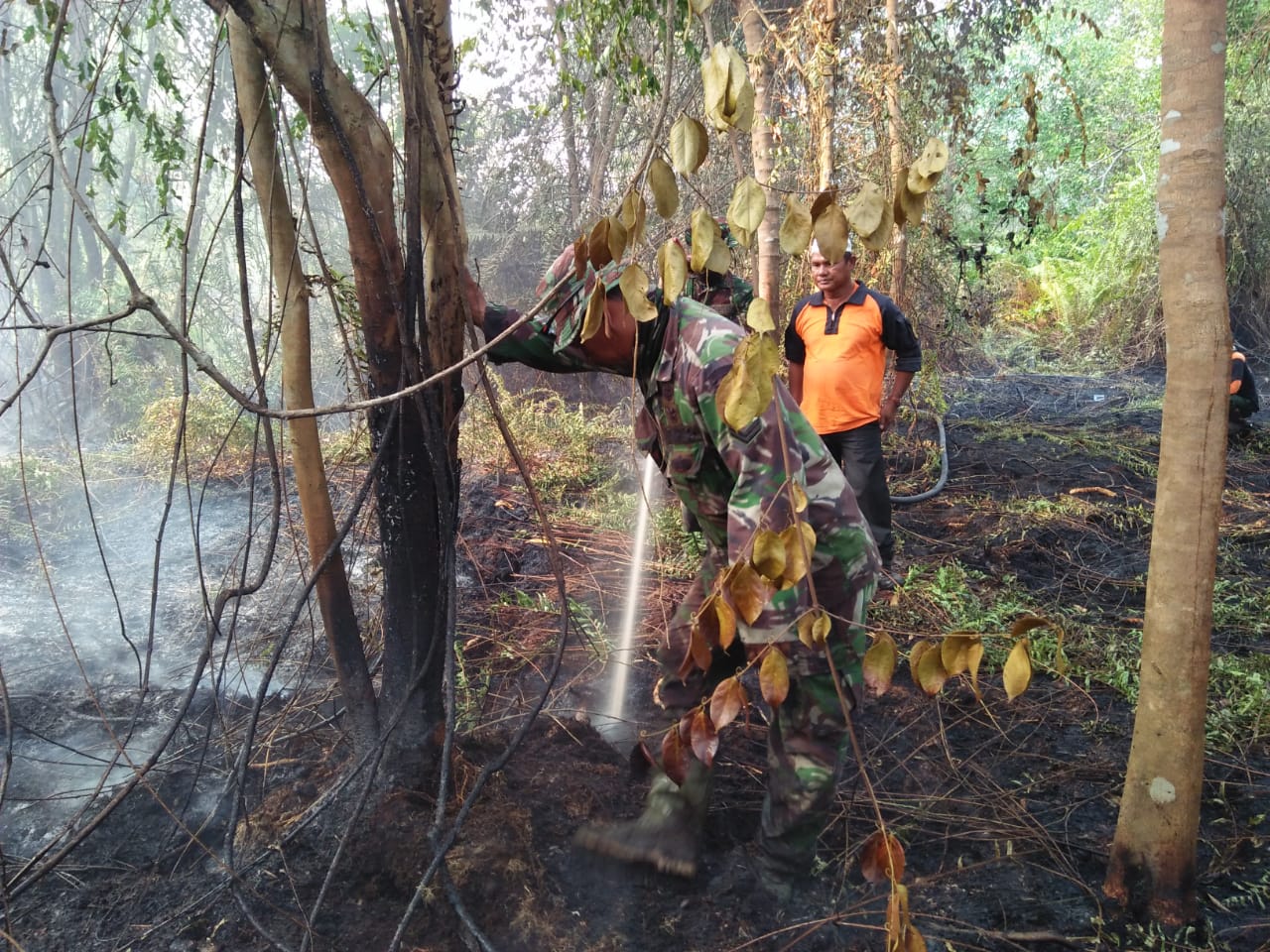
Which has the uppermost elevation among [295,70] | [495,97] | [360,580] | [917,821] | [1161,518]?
[495,97]

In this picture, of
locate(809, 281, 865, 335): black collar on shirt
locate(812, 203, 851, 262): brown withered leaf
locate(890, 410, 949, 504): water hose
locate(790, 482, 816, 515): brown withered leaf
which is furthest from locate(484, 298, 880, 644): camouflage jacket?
locate(890, 410, 949, 504): water hose

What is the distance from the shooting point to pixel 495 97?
979cm

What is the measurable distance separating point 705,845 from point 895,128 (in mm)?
4574

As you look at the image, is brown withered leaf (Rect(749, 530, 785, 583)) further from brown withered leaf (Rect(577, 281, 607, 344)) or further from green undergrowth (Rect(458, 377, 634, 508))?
green undergrowth (Rect(458, 377, 634, 508))

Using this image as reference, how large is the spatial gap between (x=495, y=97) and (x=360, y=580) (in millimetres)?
7293

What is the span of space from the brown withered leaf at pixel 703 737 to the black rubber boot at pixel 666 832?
121 cm

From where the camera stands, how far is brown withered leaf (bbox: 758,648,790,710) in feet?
3.56

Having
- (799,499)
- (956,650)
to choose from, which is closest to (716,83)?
(799,499)

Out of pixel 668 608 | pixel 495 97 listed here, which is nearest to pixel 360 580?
pixel 668 608

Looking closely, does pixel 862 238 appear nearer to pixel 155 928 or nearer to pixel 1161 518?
pixel 1161 518

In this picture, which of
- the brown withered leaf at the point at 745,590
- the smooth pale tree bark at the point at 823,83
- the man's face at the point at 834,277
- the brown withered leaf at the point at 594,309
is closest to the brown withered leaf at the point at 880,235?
the brown withered leaf at the point at 594,309

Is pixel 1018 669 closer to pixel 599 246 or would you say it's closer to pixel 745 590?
pixel 745 590

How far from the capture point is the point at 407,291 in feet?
6.56

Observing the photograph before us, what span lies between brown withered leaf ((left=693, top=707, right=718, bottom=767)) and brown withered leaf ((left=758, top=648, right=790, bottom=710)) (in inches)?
5.6
